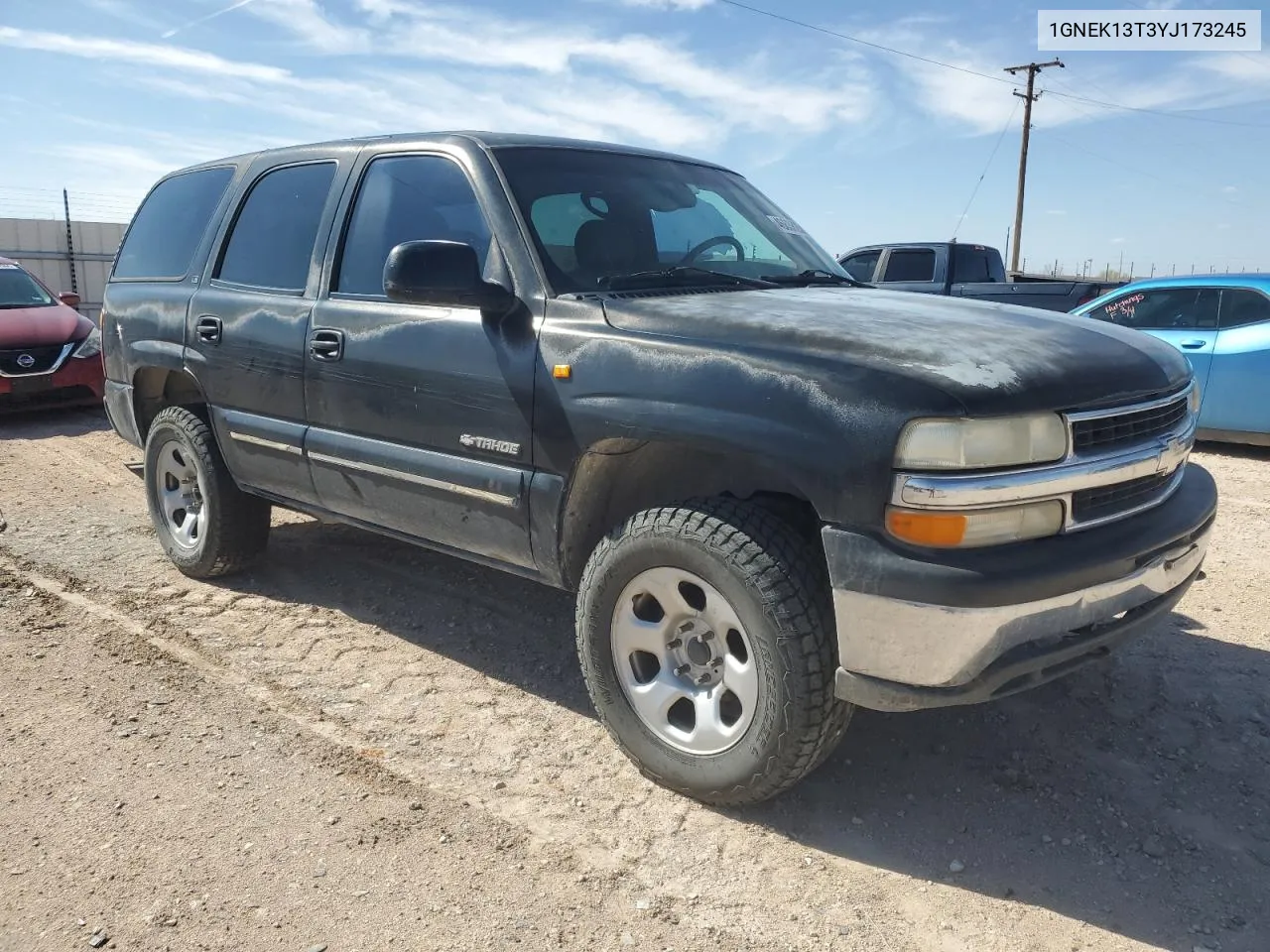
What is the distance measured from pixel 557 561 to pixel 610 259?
104 centimetres

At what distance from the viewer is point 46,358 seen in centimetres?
923

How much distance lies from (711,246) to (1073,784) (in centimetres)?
217

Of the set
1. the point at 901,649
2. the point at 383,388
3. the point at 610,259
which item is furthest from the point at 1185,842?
the point at 383,388

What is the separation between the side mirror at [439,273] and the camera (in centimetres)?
301

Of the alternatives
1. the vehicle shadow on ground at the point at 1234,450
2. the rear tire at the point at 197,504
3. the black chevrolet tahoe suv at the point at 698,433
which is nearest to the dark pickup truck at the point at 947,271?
the vehicle shadow on ground at the point at 1234,450

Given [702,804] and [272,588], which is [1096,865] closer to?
[702,804]

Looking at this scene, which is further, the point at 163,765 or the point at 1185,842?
the point at 163,765

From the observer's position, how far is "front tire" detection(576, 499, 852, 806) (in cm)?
257

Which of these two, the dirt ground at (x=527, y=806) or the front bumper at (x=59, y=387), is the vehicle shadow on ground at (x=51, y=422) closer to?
the front bumper at (x=59, y=387)

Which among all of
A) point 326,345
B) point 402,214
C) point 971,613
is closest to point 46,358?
point 326,345

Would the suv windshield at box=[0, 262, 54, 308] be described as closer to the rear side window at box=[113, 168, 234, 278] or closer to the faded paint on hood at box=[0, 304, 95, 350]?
the faded paint on hood at box=[0, 304, 95, 350]

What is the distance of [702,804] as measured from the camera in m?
2.91

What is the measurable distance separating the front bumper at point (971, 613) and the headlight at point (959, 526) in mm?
31

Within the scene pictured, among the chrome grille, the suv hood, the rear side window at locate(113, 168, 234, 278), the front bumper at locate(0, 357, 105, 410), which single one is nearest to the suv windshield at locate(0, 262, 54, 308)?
the front bumper at locate(0, 357, 105, 410)
